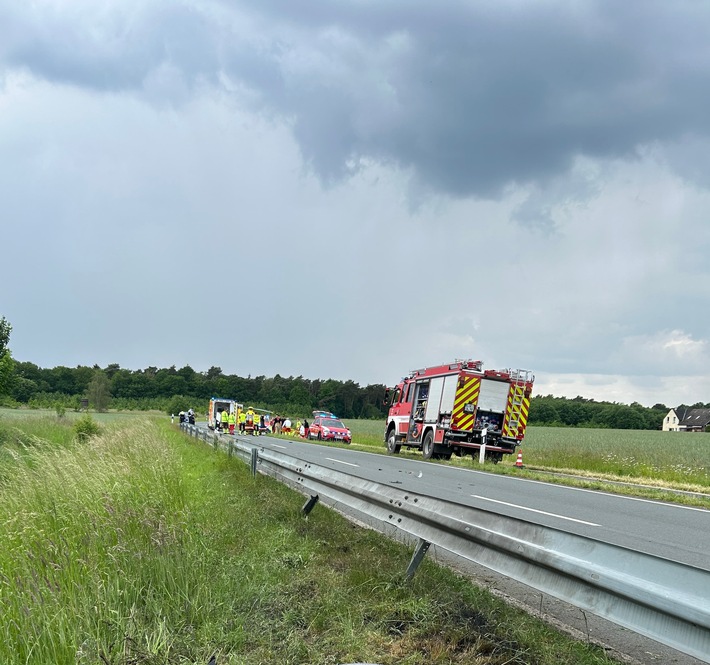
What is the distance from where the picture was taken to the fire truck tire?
29.4m

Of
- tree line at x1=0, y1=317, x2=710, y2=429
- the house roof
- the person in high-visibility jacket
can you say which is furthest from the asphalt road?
the house roof

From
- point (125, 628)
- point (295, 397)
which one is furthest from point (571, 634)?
point (295, 397)

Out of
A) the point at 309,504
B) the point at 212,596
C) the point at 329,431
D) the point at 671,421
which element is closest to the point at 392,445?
the point at 329,431

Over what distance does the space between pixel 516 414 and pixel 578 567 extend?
21667 millimetres

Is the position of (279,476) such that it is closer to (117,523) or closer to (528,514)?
(528,514)

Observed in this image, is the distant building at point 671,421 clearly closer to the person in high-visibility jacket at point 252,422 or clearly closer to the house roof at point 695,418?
the house roof at point 695,418

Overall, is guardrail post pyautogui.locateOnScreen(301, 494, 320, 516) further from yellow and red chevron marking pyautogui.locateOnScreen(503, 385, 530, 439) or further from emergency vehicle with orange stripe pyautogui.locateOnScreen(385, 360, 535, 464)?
yellow and red chevron marking pyautogui.locateOnScreen(503, 385, 530, 439)

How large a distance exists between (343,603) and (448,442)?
782 inches

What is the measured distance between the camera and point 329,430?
42281mm

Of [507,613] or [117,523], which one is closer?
[507,613]

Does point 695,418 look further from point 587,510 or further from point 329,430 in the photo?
point 587,510

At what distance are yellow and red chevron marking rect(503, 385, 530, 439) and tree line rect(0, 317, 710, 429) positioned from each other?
62138 millimetres

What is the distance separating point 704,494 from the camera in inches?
587

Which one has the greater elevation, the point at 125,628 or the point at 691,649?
the point at 691,649
